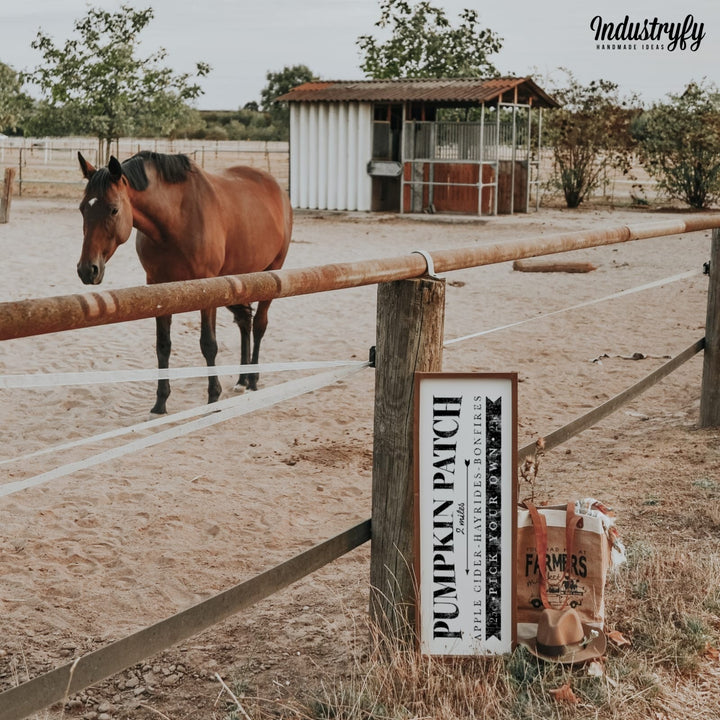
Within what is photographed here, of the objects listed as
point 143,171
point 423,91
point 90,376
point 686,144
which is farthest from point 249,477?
point 686,144

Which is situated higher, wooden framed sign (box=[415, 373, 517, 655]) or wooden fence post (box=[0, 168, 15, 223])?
wooden fence post (box=[0, 168, 15, 223])

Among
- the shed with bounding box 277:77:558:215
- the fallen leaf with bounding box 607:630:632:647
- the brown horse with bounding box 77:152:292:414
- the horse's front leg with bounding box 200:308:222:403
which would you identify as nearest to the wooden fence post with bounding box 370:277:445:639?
the fallen leaf with bounding box 607:630:632:647

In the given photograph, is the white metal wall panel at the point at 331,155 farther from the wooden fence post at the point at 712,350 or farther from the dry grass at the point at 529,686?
the dry grass at the point at 529,686

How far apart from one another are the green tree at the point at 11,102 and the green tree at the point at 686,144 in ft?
73.3

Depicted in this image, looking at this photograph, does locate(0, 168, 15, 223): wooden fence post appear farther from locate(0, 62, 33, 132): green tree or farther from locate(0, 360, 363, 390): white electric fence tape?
locate(0, 62, 33, 132): green tree

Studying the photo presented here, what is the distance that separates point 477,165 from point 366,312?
12.9 metres

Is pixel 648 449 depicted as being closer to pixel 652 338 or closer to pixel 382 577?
pixel 382 577

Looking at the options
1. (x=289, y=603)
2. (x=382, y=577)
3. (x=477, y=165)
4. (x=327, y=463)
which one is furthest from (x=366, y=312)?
(x=477, y=165)

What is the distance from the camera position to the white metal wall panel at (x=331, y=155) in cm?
2402

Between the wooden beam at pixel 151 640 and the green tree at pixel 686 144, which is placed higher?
the green tree at pixel 686 144

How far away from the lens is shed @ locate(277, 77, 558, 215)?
22844 millimetres

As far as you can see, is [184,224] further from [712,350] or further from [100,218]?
[712,350]

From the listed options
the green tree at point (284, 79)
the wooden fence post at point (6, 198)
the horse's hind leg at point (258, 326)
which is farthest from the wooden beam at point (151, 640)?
the green tree at point (284, 79)

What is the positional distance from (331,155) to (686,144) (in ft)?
29.2
